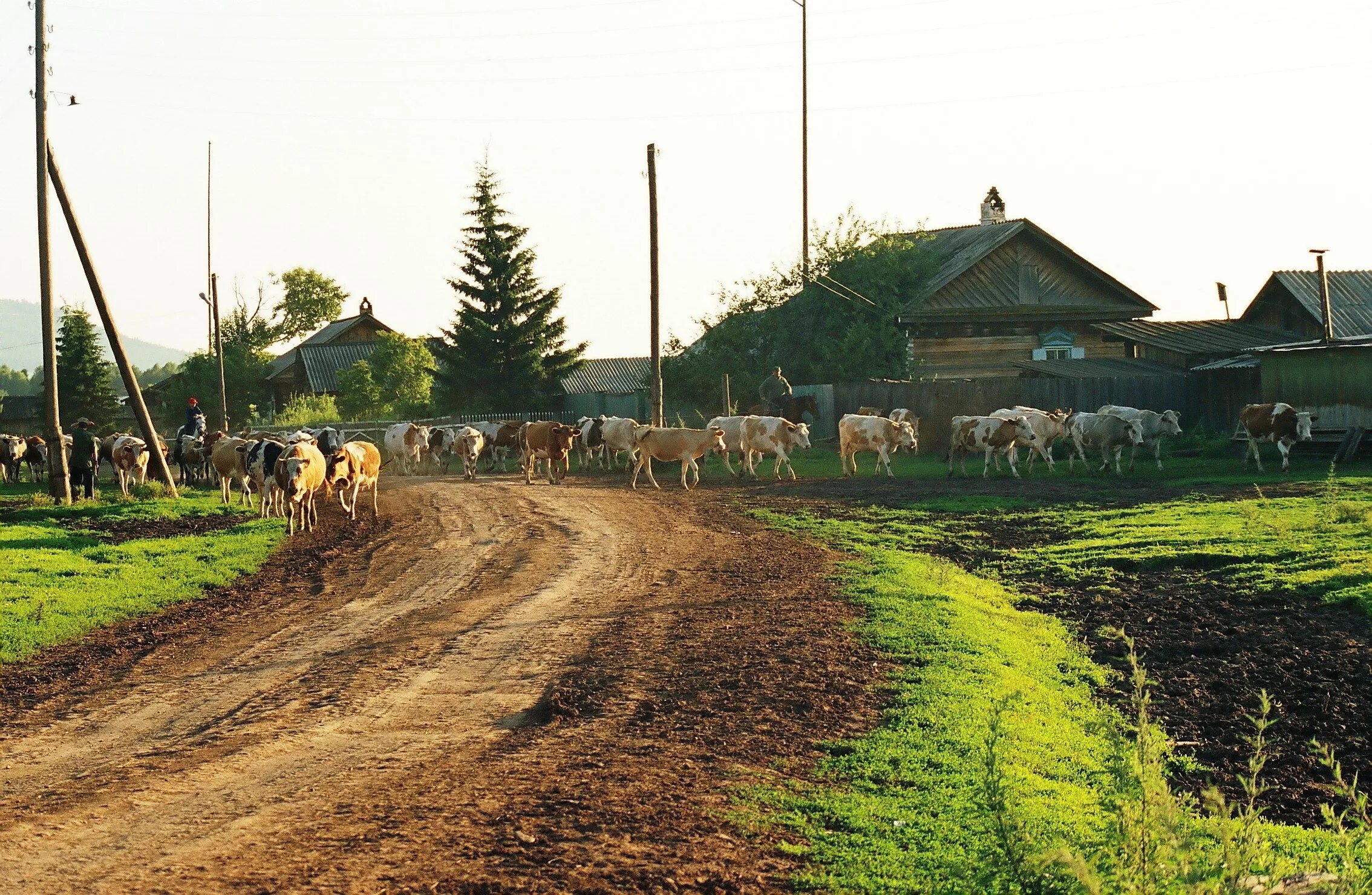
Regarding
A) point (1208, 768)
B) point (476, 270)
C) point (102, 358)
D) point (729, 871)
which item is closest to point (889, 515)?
point (1208, 768)

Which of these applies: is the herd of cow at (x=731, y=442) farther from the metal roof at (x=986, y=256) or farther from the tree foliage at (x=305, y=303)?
the tree foliage at (x=305, y=303)

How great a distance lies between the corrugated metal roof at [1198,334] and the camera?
43.3m

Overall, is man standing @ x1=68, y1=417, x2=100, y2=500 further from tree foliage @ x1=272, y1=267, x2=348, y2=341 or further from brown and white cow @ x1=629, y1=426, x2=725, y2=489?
tree foliage @ x1=272, y1=267, x2=348, y2=341

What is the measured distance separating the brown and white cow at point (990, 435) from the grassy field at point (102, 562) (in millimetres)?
17463

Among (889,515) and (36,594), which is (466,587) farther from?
(889,515)

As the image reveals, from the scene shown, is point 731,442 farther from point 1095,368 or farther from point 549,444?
point 1095,368

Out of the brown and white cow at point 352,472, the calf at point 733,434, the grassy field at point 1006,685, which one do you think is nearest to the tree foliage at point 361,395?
the calf at point 733,434

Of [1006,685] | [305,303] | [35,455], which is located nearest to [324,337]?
[305,303]

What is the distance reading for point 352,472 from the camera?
25.0 metres

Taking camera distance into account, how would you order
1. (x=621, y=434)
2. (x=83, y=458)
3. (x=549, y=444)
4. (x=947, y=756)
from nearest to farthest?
(x=947, y=756) < (x=83, y=458) < (x=549, y=444) < (x=621, y=434)

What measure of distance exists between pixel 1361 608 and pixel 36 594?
14591 mm

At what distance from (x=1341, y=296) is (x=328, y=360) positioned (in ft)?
172

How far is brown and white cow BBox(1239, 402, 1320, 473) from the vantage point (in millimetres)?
32000

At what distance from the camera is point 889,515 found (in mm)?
24641
